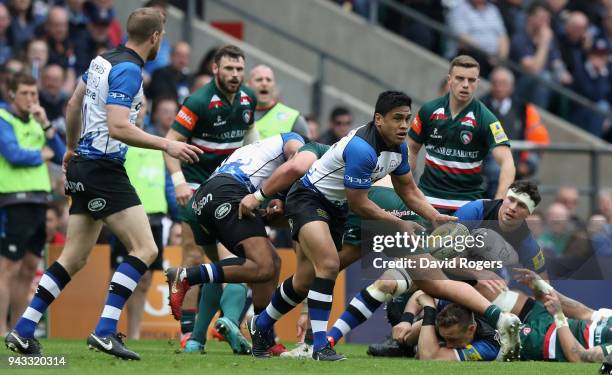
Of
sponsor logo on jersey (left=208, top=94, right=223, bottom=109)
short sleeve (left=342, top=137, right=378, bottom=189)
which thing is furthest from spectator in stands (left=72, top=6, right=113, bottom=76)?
short sleeve (left=342, top=137, right=378, bottom=189)

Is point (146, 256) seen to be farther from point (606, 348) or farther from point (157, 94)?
point (157, 94)

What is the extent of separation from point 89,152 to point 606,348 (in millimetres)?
4214

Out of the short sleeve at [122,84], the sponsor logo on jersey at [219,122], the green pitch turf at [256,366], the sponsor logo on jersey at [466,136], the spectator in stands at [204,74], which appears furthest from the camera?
the spectator in stands at [204,74]

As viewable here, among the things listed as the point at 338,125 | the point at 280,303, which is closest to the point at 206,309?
the point at 280,303

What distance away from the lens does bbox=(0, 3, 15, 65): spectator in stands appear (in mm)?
16594

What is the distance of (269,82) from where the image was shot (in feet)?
43.8

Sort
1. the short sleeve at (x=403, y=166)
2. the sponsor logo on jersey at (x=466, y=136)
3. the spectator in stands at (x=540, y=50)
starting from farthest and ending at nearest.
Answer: the spectator in stands at (x=540, y=50) → the sponsor logo on jersey at (x=466, y=136) → the short sleeve at (x=403, y=166)

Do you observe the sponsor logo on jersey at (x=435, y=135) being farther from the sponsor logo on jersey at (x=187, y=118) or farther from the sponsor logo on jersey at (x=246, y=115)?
the sponsor logo on jersey at (x=187, y=118)

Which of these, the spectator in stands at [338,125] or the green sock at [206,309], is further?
the spectator in stands at [338,125]

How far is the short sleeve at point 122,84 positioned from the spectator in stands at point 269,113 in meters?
3.49

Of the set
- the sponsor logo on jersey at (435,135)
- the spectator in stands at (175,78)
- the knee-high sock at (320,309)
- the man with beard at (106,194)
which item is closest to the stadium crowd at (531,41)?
the spectator in stands at (175,78)

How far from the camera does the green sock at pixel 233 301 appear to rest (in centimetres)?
1133

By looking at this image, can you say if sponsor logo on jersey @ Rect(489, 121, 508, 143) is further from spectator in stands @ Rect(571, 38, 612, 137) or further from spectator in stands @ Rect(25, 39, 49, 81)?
spectator in stands @ Rect(571, 38, 612, 137)

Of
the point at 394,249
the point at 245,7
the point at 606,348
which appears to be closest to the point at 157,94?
the point at 245,7
